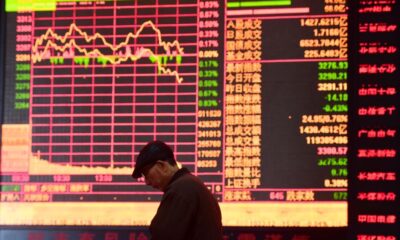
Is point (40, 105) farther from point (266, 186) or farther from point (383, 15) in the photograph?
point (383, 15)

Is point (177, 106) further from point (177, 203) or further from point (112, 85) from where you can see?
point (177, 203)

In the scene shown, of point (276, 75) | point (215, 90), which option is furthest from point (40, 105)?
point (276, 75)

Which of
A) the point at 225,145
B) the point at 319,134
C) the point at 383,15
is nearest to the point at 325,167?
the point at 319,134

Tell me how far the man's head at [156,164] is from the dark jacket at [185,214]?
5 centimetres

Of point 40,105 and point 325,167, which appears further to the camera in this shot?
point 40,105

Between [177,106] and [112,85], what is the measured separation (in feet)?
1.14

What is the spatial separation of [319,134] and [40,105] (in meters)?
1.40

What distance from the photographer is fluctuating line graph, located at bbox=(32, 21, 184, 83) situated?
15.1 feet

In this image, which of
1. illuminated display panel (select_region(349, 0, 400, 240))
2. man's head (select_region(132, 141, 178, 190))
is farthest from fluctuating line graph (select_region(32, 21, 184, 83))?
man's head (select_region(132, 141, 178, 190))

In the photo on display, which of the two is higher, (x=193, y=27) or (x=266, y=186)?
(x=193, y=27)

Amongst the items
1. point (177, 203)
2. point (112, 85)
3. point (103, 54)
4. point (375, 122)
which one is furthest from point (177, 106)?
point (177, 203)

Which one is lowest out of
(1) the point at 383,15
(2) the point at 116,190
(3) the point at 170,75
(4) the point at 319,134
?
(2) the point at 116,190

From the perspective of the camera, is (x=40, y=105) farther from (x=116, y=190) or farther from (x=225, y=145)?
(x=225, y=145)

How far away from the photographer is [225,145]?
14.7 feet
